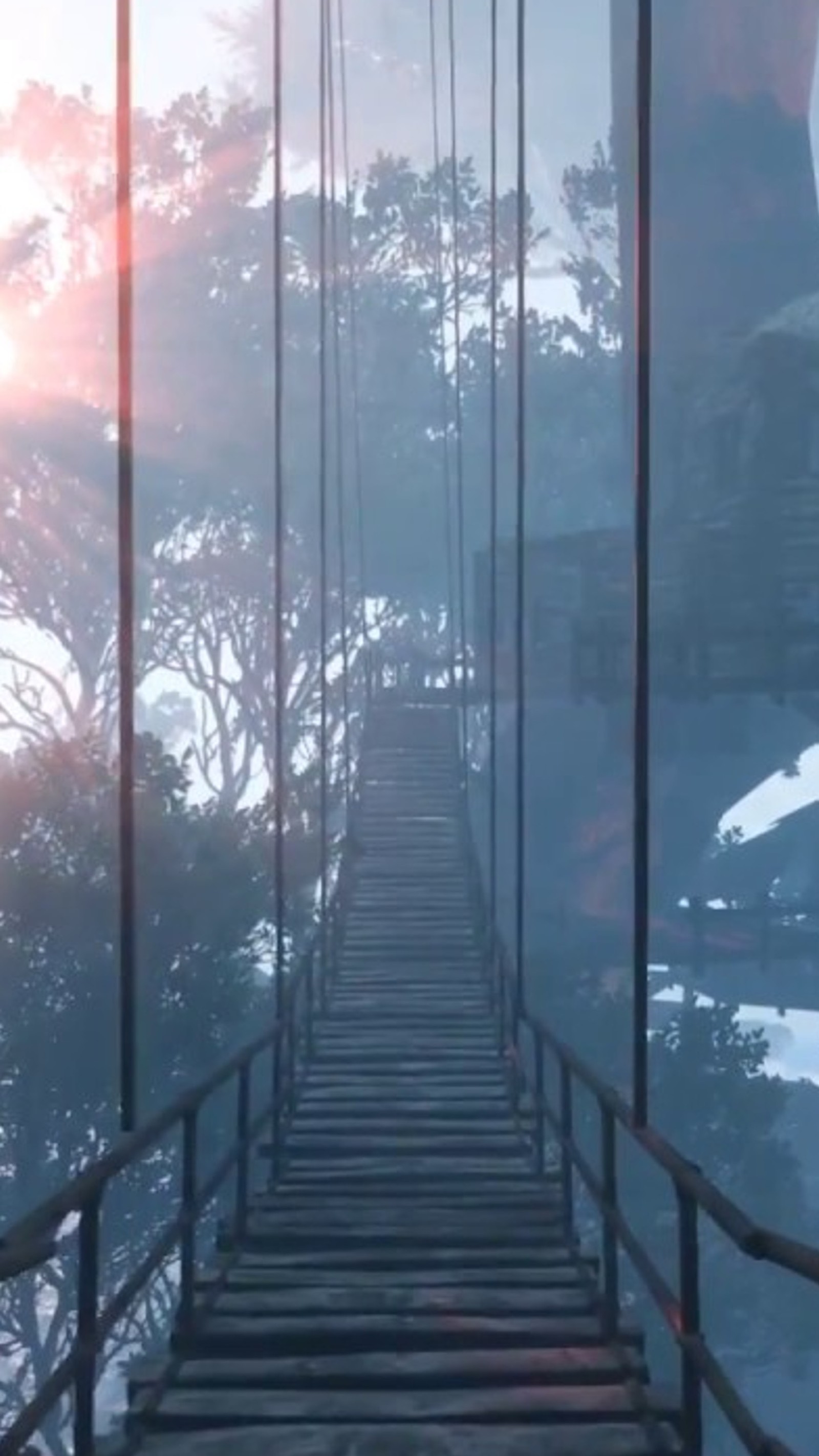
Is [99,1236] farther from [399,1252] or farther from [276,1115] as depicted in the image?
[276,1115]

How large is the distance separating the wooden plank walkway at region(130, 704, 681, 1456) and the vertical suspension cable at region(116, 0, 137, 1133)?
0.93 meters

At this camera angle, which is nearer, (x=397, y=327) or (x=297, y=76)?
(x=397, y=327)

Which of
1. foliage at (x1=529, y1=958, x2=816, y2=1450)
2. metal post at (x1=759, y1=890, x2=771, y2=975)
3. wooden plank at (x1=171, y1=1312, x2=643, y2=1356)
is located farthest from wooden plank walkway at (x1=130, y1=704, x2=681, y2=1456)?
metal post at (x1=759, y1=890, x2=771, y2=975)

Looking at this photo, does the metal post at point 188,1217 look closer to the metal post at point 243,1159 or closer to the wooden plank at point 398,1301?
the wooden plank at point 398,1301

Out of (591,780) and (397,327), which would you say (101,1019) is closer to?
(591,780)

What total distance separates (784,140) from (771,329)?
9.53m

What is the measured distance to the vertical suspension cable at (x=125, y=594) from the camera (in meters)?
6.97

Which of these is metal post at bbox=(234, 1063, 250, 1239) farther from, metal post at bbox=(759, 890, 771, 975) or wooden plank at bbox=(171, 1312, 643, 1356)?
metal post at bbox=(759, 890, 771, 975)

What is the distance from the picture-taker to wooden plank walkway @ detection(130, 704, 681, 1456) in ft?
21.7

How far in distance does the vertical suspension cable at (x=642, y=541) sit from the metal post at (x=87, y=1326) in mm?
1844

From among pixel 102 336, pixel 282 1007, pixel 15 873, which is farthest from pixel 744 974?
pixel 282 1007

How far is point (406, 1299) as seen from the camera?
27.7 feet

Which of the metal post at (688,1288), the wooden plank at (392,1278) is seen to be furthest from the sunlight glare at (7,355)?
the metal post at (688,1288)

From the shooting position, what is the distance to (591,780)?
140 feet
